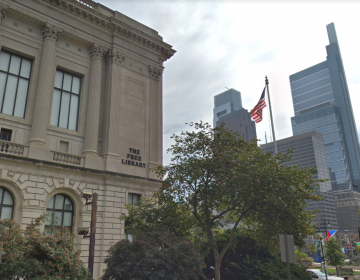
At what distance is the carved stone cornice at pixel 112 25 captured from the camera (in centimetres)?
2872

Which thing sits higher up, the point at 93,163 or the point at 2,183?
the point at 93,163

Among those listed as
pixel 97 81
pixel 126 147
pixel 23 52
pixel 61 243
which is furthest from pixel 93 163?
pixel 61 243

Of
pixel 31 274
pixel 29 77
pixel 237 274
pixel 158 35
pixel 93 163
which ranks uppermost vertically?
pixel 158 35

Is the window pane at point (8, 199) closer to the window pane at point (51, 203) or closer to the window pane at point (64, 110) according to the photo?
the window pane at point (51, 203)

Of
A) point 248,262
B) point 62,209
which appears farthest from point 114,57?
point 248,262

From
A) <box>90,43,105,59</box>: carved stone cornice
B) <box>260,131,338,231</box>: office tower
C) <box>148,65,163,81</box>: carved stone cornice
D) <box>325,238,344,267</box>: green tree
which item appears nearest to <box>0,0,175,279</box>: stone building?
<box>90,43,105,59</box>: carved stone cornice

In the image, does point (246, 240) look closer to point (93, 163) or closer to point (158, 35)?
Result: point (93, 163)

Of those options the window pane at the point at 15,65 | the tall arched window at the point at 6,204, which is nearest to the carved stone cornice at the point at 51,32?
the window pane at the point at 15,65

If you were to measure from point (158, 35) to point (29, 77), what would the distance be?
15.5 meters

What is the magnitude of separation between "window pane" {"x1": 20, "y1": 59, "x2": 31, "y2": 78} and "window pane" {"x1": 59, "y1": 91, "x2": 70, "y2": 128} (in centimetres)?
330

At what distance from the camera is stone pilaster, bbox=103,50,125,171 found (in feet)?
91.5

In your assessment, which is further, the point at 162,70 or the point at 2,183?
the point at 162,70

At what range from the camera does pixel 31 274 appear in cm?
1165

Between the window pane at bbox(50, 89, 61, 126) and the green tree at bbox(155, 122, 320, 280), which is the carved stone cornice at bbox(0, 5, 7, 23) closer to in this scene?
the window pane at bbox(50, 89, 61, 126)
